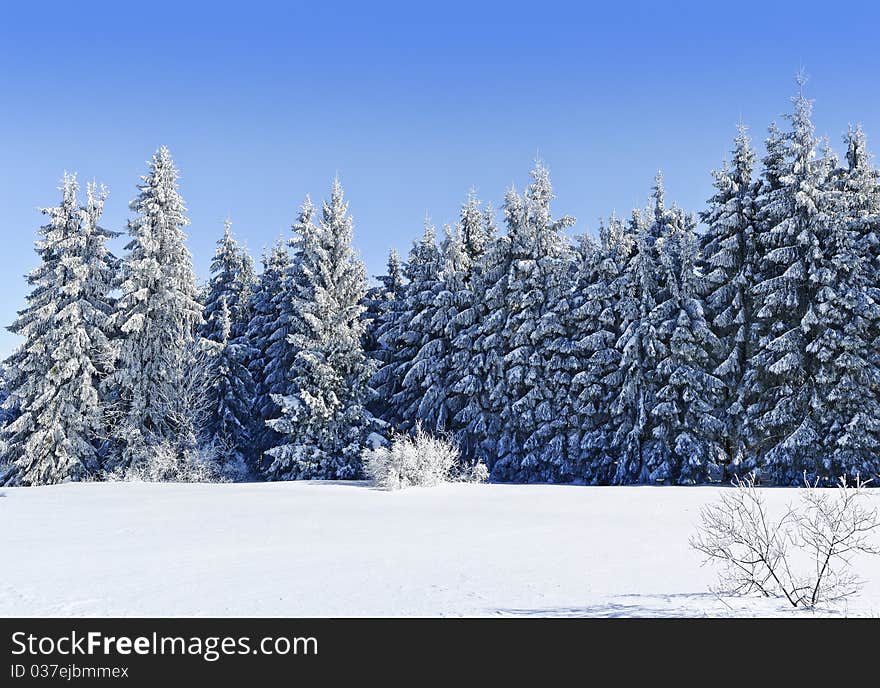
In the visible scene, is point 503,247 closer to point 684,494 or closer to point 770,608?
point 684,494

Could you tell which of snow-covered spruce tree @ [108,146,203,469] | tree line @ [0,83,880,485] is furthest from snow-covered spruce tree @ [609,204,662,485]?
snow-covered spruce tree @ [108,146,203,469]

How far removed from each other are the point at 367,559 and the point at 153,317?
82.3 ft

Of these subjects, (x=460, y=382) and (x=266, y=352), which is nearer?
(x=460, y=382)

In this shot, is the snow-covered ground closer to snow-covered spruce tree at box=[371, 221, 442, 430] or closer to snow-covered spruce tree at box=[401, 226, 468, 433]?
snow-covered spruce tree at box=[401, 226, 468, 433]

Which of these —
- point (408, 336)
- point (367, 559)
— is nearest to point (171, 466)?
point (408, 336)

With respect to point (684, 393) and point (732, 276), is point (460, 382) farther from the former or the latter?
point (732, 276)

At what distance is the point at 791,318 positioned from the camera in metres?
22.4

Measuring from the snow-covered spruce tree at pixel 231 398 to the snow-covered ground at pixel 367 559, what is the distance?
1707cm

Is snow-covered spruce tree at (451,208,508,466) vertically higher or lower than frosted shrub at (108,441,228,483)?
higher

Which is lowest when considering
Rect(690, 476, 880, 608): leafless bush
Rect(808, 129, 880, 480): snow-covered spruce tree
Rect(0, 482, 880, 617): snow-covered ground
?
Rect(0, 482, 880, 617): snow-covered ground

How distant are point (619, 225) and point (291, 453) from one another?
1949cm

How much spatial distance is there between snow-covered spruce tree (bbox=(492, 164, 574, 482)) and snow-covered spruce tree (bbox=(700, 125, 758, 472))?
6.56m

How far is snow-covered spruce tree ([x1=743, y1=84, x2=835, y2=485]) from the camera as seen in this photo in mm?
20656

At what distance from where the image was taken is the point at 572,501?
1446 cm
